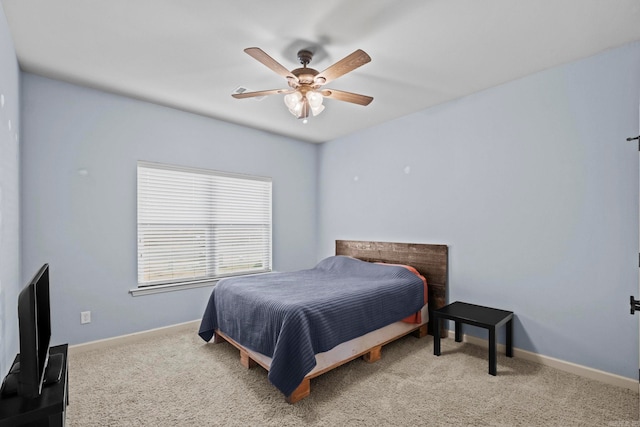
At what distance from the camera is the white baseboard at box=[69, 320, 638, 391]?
2.36 metres

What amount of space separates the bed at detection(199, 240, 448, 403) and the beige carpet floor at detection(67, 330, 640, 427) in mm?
164

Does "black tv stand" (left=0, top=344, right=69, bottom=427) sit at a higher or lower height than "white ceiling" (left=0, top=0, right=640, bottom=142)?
lower

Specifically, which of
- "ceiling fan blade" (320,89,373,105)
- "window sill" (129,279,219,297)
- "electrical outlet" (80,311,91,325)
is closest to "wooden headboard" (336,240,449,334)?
"ceiling fan blade" (320,89,373,105)

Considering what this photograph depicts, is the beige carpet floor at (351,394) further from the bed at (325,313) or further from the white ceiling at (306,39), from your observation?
the white ceiling at (306,39)

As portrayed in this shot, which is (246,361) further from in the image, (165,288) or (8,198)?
(8,198)

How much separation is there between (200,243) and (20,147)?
1.83m

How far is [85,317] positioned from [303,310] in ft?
7.35

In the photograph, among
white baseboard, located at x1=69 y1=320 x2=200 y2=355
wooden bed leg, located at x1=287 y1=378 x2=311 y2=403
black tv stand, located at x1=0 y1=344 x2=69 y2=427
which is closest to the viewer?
black tv stand, located at x1=0 y1=344 x2=69 y2=427

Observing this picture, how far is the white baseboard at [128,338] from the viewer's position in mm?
2953

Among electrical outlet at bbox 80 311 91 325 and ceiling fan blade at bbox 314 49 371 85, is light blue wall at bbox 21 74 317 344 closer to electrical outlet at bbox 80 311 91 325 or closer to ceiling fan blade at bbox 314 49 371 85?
electrical outlet at bbox 80 311 91 325

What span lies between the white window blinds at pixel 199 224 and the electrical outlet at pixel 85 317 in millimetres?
508

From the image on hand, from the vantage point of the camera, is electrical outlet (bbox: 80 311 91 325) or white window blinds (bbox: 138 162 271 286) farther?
white window blinds (bbox: 138 162 271 286)

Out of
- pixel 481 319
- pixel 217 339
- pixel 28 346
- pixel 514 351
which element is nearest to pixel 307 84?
pixel 28 346

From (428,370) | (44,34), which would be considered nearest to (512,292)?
(428,370)
